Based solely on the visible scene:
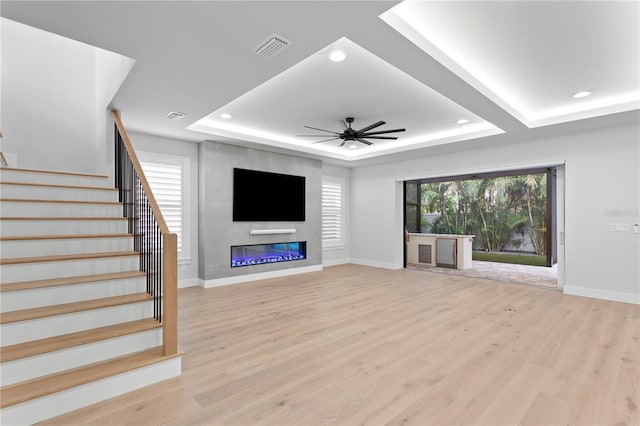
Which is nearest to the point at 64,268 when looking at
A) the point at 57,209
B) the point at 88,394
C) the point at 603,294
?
the point at 57,209

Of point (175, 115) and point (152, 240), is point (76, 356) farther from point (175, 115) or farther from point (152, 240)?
point (175, 115)

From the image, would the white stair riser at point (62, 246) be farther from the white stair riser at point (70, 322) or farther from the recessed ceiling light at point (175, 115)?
the recessed ceiling light at point (175, 115)

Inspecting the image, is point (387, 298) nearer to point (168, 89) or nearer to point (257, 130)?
point (257, 130)

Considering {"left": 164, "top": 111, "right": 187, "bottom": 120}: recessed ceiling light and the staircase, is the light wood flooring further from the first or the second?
{"left": 164, "top": 111, "right": 187, "bottom": 120}: recessed ceiling light

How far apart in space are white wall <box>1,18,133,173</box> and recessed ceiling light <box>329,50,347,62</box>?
311 centimetres

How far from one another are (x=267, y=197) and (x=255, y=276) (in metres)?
1.57

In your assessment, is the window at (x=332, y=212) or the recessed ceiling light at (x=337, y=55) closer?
the recessed ceiling light at (x=337, y=55)

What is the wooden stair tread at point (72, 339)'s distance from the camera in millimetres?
1960

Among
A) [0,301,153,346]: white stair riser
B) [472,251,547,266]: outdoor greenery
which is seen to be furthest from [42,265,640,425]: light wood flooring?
[472,251,547,266]: outdoor greenery

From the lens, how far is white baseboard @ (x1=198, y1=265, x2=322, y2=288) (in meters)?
5.36

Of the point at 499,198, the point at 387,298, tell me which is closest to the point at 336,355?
the point at 387,298

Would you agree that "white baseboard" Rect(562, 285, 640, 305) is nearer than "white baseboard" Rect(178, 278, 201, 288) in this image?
Yes

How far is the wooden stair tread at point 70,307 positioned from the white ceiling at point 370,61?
204 cm

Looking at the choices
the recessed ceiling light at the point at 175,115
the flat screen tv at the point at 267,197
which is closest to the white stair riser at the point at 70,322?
the recessed ceiling light at the point at 175,115
